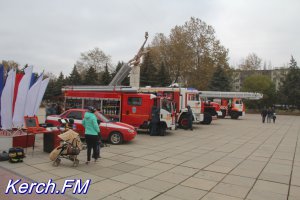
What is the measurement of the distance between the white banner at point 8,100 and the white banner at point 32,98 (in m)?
0.57

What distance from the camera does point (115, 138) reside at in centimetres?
1242

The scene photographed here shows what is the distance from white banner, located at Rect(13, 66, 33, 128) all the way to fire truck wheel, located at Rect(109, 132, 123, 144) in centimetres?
364

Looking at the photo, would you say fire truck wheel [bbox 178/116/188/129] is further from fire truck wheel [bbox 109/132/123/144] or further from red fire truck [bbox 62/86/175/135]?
fire truck wheel [bbox 109/132/123/144]

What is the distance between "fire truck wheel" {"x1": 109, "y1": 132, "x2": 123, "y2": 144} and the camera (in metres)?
12.4

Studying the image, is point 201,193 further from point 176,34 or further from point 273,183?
point 176,34

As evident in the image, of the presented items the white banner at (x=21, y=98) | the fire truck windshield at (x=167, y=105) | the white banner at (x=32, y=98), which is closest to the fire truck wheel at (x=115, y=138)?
the white banner at (x=32, y=98)

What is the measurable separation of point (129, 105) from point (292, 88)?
156 ft

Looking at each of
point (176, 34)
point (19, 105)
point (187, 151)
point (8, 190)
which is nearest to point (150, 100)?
point (187, 151)

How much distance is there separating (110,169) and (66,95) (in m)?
12.2

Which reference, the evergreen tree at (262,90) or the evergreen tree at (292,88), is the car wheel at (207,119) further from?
the evergreen tree at (262,90)

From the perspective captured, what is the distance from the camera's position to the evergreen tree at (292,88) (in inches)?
2143

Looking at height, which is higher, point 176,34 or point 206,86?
point 176,34

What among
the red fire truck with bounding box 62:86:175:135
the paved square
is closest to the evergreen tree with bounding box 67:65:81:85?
the red fire truck with bounding box 62:86:175:135

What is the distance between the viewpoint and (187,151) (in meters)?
11.2
